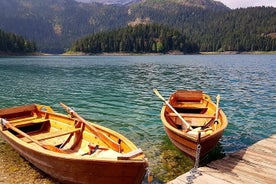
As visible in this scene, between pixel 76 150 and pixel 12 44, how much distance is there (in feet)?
591

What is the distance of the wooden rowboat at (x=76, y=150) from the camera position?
8258 millimetres

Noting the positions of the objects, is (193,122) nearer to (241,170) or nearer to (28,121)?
(241,170)

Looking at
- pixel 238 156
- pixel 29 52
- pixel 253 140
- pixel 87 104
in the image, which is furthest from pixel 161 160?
pixel 29 52

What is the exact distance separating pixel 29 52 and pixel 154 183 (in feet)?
643

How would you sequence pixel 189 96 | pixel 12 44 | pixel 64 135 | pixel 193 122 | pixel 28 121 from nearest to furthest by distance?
pixel 64 135
pixel 28 121
pixel 193 122
pixel 189 96
pixel 12 44

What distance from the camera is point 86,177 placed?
8.78 meters

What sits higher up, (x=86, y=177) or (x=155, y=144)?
(x=86, y=177)

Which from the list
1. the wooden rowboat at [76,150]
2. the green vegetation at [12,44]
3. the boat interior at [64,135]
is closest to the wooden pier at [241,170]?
the wooden rowboat at [76,150]

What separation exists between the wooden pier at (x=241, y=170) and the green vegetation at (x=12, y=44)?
177148 mm

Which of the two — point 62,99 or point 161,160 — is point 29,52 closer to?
point 62,99

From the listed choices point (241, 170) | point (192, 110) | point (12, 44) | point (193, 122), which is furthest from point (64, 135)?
point (12, 44)

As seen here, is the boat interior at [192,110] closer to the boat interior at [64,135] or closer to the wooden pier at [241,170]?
the wooden pier at [241,170]

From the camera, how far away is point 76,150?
37.8 ft

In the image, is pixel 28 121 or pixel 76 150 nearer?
pixel 76 150
